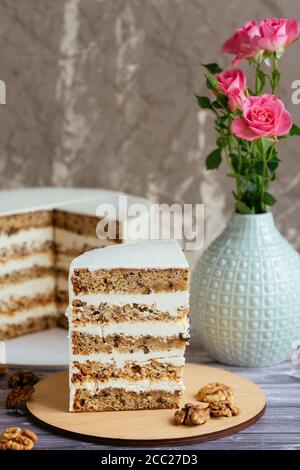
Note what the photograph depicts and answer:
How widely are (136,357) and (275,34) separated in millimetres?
964

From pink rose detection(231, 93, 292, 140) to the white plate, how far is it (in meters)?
0.87

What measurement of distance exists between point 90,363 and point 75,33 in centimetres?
147

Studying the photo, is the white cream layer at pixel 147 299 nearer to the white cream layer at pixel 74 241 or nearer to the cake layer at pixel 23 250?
the white cream layer at pixel 74 241

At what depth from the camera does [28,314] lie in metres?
3.15

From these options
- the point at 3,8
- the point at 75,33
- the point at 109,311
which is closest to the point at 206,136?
the point at 75,33

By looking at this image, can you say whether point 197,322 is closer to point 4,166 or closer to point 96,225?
point 96,225

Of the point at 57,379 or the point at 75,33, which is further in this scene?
the point at 75,33

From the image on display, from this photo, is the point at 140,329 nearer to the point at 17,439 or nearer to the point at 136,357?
the point at 136,357

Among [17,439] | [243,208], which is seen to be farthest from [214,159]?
[17,439]

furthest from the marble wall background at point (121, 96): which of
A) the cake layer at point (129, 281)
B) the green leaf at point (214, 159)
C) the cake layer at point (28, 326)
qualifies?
the cake layer at point (129, 281)

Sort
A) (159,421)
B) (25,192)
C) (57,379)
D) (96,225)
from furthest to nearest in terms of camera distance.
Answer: (25,192) < (96,225) < (57,379) < (159,421)

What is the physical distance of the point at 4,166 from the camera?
3387 mm

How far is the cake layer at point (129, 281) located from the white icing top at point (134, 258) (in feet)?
0.04
